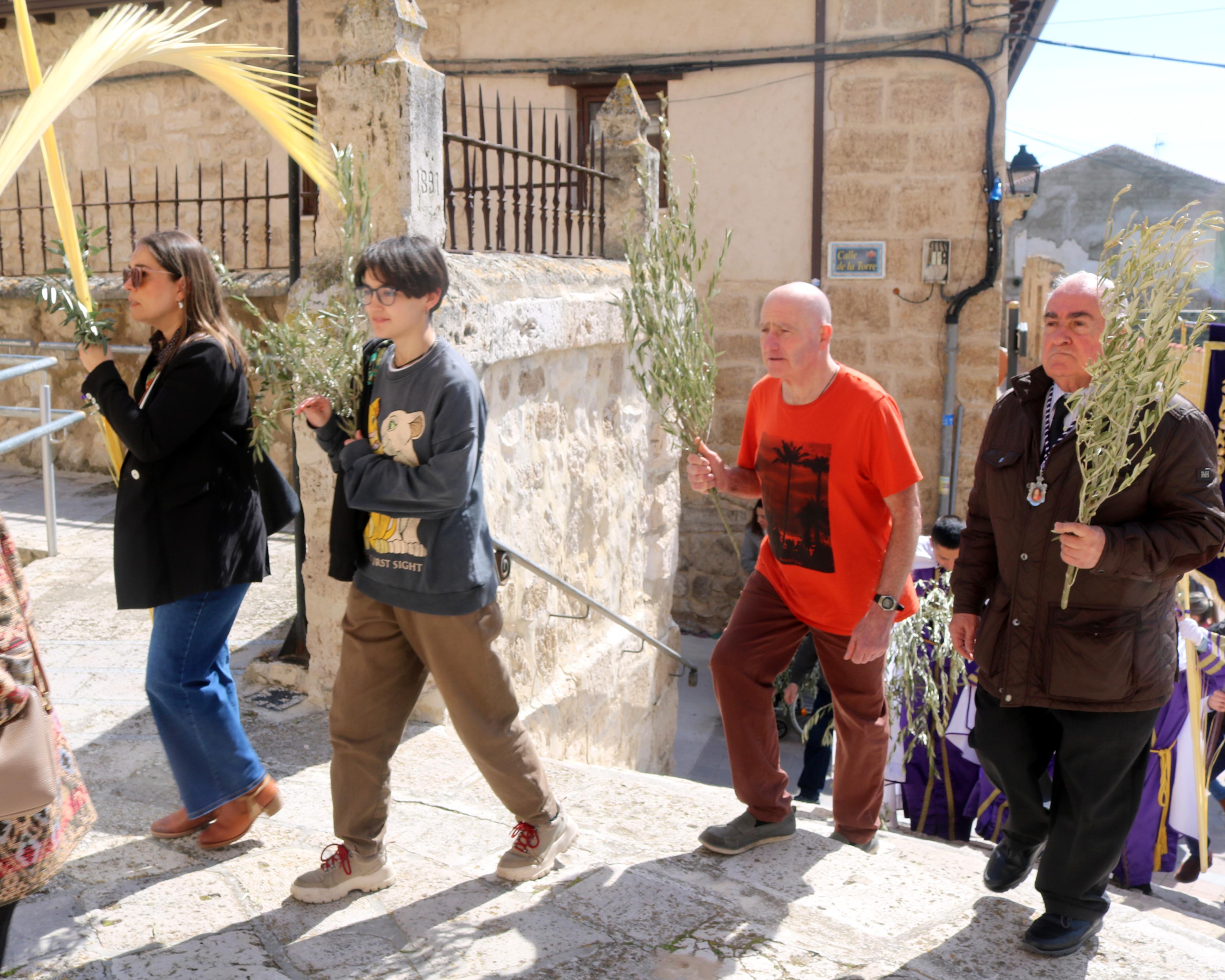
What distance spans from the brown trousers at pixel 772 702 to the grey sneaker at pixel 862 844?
9cm

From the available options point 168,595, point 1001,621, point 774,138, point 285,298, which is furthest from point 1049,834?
point 774,138

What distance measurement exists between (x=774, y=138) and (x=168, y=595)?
8104 millimetres

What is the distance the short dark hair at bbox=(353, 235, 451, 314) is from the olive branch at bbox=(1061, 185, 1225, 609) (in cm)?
149

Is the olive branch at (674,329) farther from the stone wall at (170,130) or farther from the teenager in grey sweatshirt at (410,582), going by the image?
the stone wall at (170,130)

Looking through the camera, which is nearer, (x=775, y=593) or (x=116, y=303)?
(x=775, y=593)

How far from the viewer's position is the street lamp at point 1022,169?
8898 millimetres

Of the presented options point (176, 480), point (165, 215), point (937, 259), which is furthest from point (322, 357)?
point (165, 215)

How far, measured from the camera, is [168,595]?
2705 millimetres

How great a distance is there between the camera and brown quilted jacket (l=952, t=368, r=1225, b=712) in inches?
95.4

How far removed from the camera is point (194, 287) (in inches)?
111

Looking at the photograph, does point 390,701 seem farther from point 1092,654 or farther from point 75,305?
point 1092,654

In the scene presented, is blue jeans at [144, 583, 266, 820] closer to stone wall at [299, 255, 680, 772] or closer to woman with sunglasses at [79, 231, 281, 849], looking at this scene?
woman with sunglasses at [79, 231, 281, 849]

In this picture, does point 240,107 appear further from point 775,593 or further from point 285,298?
point 775,593

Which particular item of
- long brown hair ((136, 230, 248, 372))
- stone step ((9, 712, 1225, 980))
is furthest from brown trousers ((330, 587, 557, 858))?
long brown hair ((136, 230, 248, 372))
